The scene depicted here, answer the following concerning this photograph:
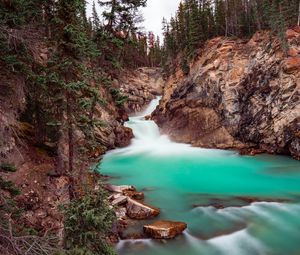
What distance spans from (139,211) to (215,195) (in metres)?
5.72

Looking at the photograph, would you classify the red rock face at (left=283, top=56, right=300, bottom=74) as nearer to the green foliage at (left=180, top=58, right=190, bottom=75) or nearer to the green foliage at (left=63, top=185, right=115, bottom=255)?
the green foliage at (left=180, top=58, right=190, bottom=75)

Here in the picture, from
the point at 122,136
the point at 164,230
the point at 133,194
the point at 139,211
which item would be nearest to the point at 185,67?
the point at 122,136

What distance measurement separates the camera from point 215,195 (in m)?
18.0

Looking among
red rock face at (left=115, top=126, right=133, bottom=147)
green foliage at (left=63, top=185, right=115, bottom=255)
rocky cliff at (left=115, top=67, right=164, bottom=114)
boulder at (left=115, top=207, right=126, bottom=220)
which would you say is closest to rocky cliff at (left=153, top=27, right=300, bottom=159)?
red rock face at (left=115, top=126, right=133, bottom=147)

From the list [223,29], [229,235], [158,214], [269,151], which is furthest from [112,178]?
[223,29]

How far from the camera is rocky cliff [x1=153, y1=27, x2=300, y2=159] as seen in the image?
91.0 ft

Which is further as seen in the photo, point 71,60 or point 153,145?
point 153,145

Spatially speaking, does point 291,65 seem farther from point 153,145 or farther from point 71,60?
point 71,60

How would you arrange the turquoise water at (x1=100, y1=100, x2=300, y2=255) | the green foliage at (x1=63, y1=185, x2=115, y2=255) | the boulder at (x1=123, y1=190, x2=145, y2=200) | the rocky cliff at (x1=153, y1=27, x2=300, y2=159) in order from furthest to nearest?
the rocky cliff at (x1=153, y1=27, x2=300, y2=159)
the boulder at (x1=123, y1=190, x2=145, y2=200)
the turquoise water at (x1=100, y1=100, x2=300, y2=255)
the green foliage at (x1=63, y1=185, x2=115, y2=255)

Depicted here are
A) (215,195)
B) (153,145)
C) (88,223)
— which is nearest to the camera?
(88,223)

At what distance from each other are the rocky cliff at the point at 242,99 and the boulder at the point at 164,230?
57.1 ft

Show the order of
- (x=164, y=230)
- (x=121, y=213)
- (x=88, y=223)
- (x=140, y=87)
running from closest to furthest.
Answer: (x=88, y=223) → (x=164, y=230) → (x=121, y=213) → (x=140, y=87)

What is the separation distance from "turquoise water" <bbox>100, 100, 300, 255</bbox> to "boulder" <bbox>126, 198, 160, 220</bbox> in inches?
18.7

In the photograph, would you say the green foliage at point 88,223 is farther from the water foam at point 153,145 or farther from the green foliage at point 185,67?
the green foliage at point 185,67
